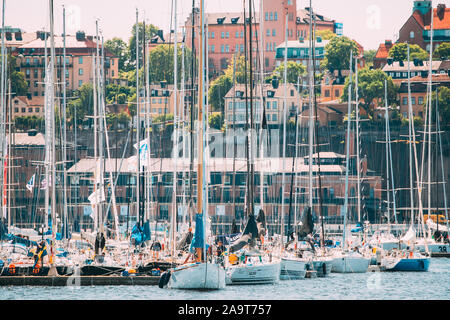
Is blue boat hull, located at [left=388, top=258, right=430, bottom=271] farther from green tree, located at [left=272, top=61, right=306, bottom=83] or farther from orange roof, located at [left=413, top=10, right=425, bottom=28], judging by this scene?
orange roof, located at [left=413, top=10, right=425, bottom=28]

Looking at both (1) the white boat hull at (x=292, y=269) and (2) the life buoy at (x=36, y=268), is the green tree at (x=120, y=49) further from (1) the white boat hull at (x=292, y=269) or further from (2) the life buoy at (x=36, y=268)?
(2) the life buoy at (x=36, y=268)

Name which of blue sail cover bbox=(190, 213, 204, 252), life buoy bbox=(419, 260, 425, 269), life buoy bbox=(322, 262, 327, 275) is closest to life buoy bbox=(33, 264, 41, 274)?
blue sail cover bbox=(190, 213, 204, 252)

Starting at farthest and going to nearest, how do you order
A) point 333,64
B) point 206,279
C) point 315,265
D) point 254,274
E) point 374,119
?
point 333,64, point 374,119, point 315,265, point 254,274, point 206,279

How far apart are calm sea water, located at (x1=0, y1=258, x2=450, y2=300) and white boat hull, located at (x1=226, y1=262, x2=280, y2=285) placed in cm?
50

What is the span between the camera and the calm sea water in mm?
41094

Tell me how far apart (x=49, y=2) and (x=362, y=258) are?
71.4 feet

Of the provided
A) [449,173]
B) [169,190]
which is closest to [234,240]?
[169,190]

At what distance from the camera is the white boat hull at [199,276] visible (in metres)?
39.5

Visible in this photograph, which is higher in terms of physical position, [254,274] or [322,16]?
[322,16]

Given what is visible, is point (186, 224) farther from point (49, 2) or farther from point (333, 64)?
point (333, 64)

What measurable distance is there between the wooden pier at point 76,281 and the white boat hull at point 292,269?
8.35 m

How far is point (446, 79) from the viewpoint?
138 meters

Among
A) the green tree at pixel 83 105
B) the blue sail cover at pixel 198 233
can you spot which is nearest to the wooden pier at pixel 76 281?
the blue sail cover at pixel 198 233

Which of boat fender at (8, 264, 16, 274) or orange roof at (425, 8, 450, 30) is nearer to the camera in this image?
boat fender at (8, 264, 16, 274)
